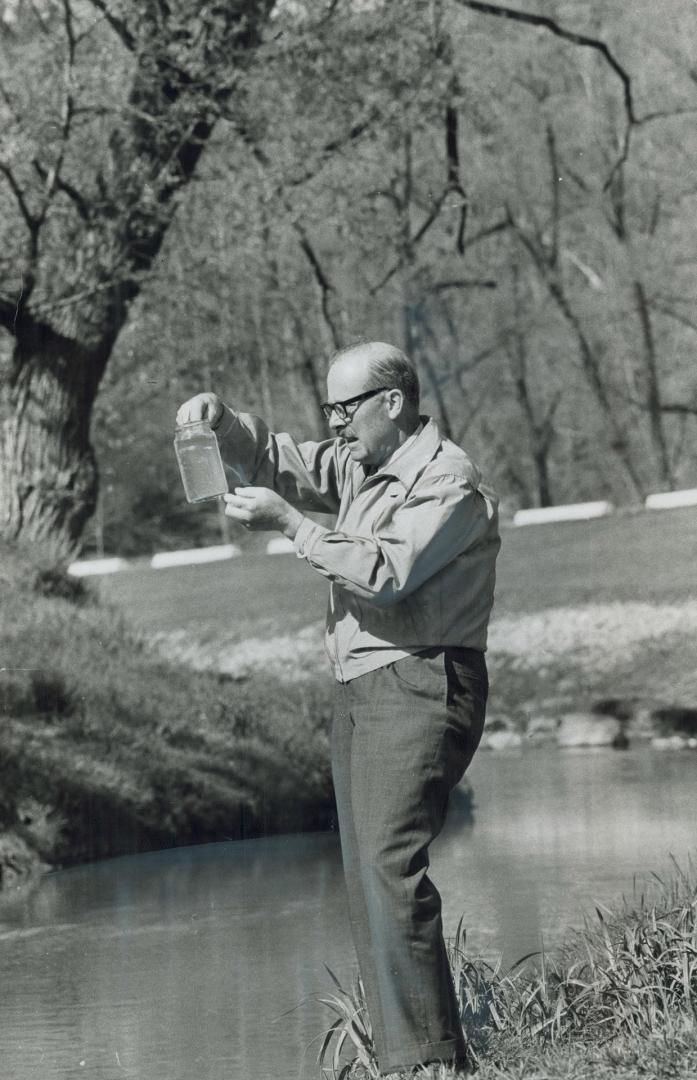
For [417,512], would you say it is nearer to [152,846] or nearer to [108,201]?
[152,846]

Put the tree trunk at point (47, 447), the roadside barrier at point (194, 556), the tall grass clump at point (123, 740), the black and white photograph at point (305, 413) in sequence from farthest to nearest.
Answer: the roadside barrier at point (194, 556) < the tree trunk at point (47, 447) < the tall grass clump at point (123, 740) < the black and white photograph at point (305, 413)

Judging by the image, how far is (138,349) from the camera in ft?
23.9

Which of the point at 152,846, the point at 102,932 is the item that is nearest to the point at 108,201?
the point at 152,846

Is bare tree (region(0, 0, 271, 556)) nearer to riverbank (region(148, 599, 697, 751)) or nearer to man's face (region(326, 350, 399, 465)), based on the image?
riverbank (region(148, 599, 697, 751))

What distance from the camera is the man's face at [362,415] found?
2.68 metres

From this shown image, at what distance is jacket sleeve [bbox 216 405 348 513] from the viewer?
2.99 meters

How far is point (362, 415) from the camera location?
2.70 metres

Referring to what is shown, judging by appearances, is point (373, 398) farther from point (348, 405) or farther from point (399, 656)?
point (399, 656)

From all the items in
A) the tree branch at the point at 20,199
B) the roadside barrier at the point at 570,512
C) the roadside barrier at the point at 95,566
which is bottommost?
the roadside barrier at the point at 95,566

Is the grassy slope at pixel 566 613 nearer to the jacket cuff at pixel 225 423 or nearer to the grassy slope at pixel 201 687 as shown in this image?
the grassy slope at pixel 201 687

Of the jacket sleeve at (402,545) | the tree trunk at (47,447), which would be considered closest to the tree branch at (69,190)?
the tree trunk at (47,447)

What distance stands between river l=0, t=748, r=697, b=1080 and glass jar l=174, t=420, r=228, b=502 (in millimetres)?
1354

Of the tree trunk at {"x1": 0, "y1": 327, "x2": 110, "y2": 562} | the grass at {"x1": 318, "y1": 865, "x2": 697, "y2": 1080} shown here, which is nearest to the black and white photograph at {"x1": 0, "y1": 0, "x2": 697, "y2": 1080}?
the tree trunk at {"x1": 0, "y1": 327, "x2": 110, "y2": 562}

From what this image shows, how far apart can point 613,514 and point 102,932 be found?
388 cm
